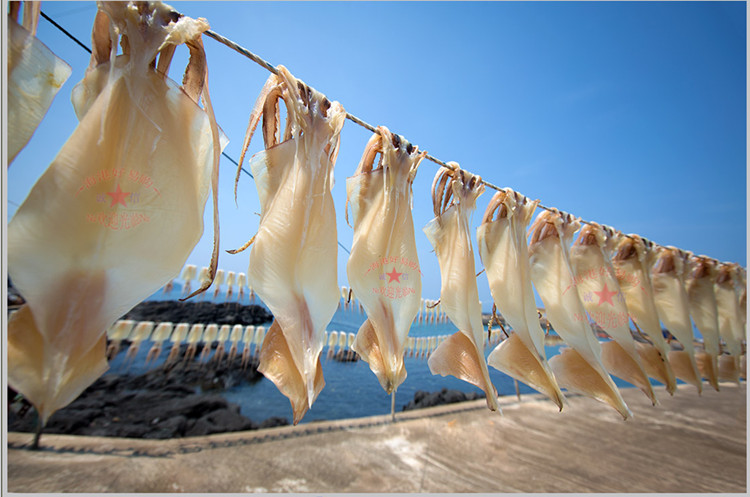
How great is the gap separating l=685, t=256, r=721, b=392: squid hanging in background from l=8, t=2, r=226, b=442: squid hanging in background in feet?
9.56

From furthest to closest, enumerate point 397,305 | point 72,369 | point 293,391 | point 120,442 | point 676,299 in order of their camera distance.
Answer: point 120,442
point 676,299
point 397,305
point 293,391
point 72,369

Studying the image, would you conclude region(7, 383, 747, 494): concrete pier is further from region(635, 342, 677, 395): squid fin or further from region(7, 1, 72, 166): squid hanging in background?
region(7, 1, 72, 166): squid hanging in background

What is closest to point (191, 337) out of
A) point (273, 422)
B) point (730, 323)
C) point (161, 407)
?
point (273, 422)

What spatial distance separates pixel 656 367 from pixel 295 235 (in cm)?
199

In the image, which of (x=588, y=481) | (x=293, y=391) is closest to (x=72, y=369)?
(x=293, y=391)

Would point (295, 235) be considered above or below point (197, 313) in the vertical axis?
above

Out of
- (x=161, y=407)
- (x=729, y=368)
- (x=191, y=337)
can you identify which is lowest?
(x=161, y=407)

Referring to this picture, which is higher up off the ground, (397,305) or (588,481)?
(397,305)

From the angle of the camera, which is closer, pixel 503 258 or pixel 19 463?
pixel 503 258

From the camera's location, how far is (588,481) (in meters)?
2.78

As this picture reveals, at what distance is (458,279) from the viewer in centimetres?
115

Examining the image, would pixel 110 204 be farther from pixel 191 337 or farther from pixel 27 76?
pixel 191 337

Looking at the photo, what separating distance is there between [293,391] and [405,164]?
78cm

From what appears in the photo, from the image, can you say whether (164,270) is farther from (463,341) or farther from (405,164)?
(463,341)
